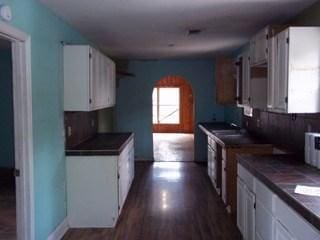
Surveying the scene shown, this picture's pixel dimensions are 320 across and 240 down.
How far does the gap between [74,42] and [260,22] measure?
2.25m

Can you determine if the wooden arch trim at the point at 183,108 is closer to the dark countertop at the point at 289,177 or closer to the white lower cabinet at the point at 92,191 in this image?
the white lower cabinet at the point at 92,191

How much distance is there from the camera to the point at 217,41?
5.65 metres

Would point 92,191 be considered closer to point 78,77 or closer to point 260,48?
point 78,77

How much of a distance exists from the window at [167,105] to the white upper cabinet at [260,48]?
10.6 metres

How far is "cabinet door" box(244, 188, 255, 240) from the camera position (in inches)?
121

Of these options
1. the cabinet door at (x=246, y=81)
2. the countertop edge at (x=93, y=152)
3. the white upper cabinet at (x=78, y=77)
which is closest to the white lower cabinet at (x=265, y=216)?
the cabinet door at (x=246, y=81)

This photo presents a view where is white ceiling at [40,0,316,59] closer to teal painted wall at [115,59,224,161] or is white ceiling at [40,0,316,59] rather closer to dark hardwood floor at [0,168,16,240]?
teal painted wall at [115,59,224,161]

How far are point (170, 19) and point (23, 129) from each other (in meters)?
2.00

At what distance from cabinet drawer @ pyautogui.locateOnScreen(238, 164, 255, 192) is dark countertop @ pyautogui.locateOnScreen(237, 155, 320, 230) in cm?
6

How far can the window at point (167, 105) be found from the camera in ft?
47.8

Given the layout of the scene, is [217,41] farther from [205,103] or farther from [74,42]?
[205,103]

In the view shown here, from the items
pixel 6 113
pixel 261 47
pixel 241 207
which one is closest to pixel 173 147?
pixel 6 113

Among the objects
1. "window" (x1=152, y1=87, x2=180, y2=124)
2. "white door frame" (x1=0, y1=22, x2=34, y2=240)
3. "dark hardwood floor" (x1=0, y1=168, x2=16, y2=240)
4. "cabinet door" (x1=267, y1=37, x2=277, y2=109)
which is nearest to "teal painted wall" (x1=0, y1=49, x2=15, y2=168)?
"dark hardwood floor" (x1=0, y1=168, x2=16, y2=240)

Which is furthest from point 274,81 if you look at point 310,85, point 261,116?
point 261,116
